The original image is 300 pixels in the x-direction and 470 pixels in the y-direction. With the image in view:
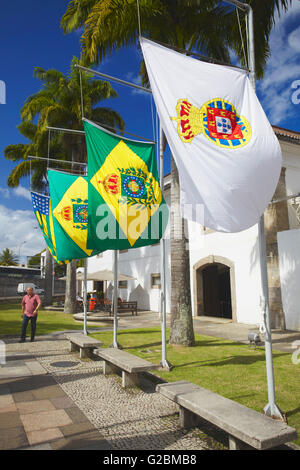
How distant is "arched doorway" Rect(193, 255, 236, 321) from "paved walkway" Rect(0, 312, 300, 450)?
10733mm

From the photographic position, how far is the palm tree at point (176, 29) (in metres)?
9.84

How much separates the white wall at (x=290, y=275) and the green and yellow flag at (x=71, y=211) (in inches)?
303

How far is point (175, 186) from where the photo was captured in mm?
10344

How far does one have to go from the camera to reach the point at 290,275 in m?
13.1

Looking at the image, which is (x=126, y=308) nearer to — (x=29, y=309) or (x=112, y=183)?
(x=29, y=309)

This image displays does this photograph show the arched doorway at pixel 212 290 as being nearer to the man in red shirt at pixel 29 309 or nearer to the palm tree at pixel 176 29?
the palm tree at pixel 176 29

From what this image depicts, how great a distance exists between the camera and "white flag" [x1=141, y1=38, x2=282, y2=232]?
4.11 meters

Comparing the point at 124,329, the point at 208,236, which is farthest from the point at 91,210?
the point at 208,236

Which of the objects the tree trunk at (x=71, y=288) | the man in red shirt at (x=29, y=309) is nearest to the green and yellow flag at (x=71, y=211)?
the man in red shirt at (x=29, y=309)

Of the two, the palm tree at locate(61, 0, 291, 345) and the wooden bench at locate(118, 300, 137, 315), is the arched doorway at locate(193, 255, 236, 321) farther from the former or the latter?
the palm tree at locate(61, 0, 291, 345)

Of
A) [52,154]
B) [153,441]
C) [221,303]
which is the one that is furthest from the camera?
[52,154]

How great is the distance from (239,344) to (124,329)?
5090mm

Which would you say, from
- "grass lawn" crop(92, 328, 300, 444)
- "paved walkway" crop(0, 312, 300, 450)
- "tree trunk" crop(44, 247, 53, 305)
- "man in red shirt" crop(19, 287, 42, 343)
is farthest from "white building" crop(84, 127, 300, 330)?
"man in red shirt" crop(19, 287, 42, 343)

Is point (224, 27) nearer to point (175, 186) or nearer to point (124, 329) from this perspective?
point (175, 186)
